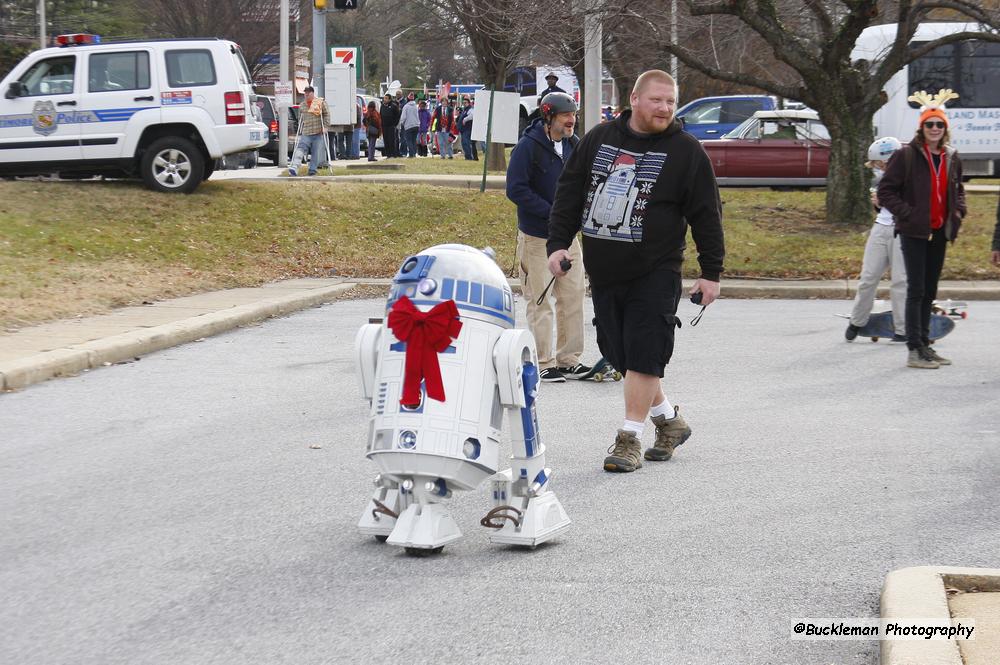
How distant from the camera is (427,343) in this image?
5059mm

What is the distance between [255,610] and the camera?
4.59 metres

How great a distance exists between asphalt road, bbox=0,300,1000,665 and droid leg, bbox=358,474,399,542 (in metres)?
0.10

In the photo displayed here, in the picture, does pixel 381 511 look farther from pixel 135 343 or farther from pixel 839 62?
pixel 839 62

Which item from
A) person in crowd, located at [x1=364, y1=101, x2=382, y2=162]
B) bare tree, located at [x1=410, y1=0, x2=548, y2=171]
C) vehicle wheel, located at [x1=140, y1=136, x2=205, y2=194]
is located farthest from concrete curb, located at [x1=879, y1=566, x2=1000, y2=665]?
person in crowd, located at [x1=364, y1=101, x2=382, y2=162]

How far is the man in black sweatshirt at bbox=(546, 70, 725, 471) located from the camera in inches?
251

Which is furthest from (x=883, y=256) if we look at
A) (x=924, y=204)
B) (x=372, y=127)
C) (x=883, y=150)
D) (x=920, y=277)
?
(x=372, y=127)

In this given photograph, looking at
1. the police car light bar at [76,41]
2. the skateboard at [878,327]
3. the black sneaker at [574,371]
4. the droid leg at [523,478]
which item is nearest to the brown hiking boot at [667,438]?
the droid leg at [523,478]

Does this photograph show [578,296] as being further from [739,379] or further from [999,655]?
[999,655]

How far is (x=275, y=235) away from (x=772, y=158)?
10414 millimetres

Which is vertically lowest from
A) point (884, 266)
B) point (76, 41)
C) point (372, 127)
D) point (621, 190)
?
point (884, 266)

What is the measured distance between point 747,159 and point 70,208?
40.7 feet

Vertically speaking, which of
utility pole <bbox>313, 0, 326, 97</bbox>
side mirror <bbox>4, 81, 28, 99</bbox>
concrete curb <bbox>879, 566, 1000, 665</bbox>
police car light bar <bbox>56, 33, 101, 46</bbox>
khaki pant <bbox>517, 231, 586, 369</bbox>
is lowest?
concrete curb <bbox>879, 566, 1000, 665</bbox>

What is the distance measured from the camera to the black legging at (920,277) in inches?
395

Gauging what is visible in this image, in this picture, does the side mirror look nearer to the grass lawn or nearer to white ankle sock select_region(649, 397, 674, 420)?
the grass lawn
